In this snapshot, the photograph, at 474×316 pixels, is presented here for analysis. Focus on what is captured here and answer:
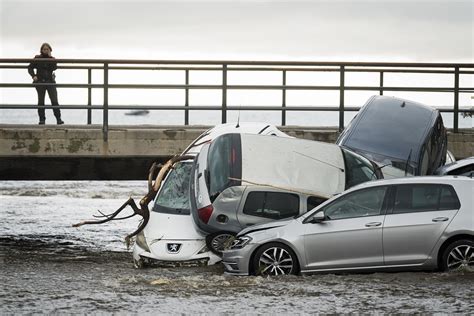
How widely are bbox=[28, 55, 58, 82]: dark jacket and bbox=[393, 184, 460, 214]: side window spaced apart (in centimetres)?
977

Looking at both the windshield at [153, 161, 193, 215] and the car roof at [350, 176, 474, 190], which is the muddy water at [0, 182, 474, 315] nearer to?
the windshield at [153, 161, 193, 215]

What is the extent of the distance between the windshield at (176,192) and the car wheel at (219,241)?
985 mm

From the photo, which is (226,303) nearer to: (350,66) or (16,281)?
(16,281)

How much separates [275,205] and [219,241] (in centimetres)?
94

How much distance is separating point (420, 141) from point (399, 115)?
4.44 feet

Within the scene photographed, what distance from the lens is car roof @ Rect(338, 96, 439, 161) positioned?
1794 centimetres

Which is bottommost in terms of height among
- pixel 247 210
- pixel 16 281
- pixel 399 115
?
pixel 16 281

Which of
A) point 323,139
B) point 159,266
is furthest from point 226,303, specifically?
point 323,139

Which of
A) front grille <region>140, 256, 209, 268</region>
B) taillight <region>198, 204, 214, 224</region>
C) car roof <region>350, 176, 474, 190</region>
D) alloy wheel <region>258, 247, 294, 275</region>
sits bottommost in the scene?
front grille <region>140, 256, 209, 268</region>

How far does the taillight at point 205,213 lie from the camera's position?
1540 centimetres

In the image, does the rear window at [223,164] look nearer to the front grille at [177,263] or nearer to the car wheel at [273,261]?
the front grille at [177,263]

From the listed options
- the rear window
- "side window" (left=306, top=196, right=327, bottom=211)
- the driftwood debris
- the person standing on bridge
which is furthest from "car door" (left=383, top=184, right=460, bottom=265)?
the person standing on bridge

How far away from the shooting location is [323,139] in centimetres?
2180

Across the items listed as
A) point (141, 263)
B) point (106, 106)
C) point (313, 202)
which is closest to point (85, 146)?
point (106, 106)
